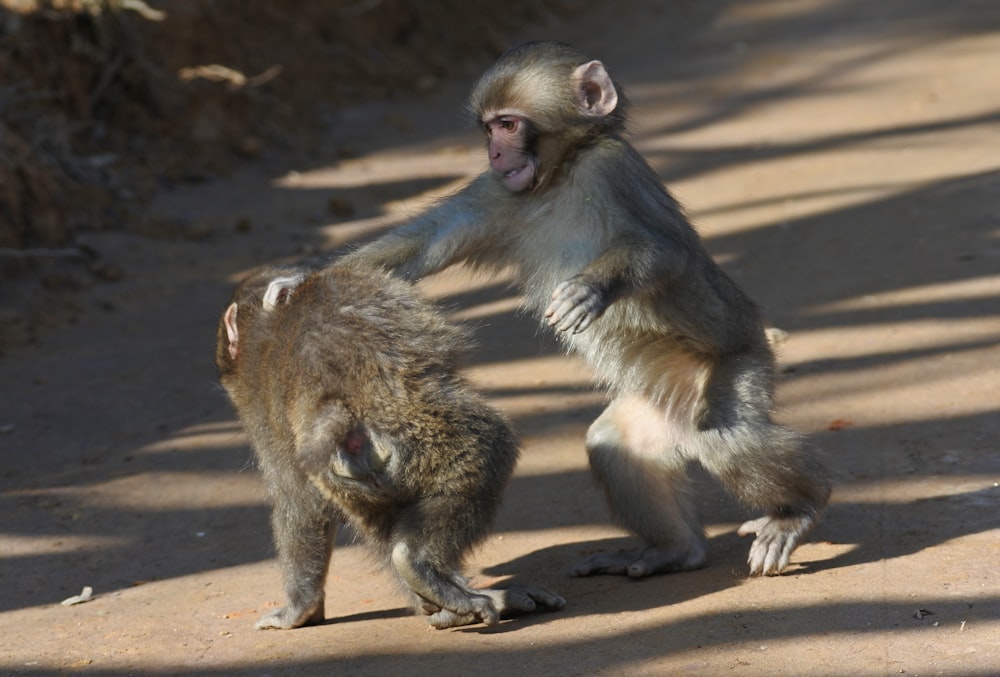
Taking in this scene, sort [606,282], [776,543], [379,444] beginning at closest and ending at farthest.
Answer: [379,444]
[606,282]
[776,543]

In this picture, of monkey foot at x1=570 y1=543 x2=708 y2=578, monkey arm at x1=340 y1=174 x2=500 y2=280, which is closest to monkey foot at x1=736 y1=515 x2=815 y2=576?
monkey foot at x1=570 y1=543 x2=708 y2=578

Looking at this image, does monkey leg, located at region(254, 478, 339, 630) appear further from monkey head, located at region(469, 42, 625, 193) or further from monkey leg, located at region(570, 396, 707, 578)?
monkey head, located at region(469, 42, 625, 193)

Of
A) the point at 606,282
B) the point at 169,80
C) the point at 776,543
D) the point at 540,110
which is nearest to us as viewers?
the point at 606,282

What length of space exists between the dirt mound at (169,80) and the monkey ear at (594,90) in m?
5.42

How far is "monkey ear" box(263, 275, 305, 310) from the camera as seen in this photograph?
5250mm

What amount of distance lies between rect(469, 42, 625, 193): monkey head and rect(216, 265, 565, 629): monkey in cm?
75

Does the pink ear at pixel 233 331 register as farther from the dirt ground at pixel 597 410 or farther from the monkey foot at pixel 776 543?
the monkey foot at pixel 776 543

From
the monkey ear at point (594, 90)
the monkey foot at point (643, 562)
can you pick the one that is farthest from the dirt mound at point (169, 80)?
the monkey foot at point (643, 562)

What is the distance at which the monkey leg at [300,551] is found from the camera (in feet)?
17.0

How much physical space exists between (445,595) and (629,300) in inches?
56.6

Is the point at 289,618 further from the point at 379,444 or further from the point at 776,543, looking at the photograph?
the point at 776,543

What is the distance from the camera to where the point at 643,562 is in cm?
568

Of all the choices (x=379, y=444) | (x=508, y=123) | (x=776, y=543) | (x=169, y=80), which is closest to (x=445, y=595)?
(x=379, y=444)

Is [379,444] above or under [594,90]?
under
